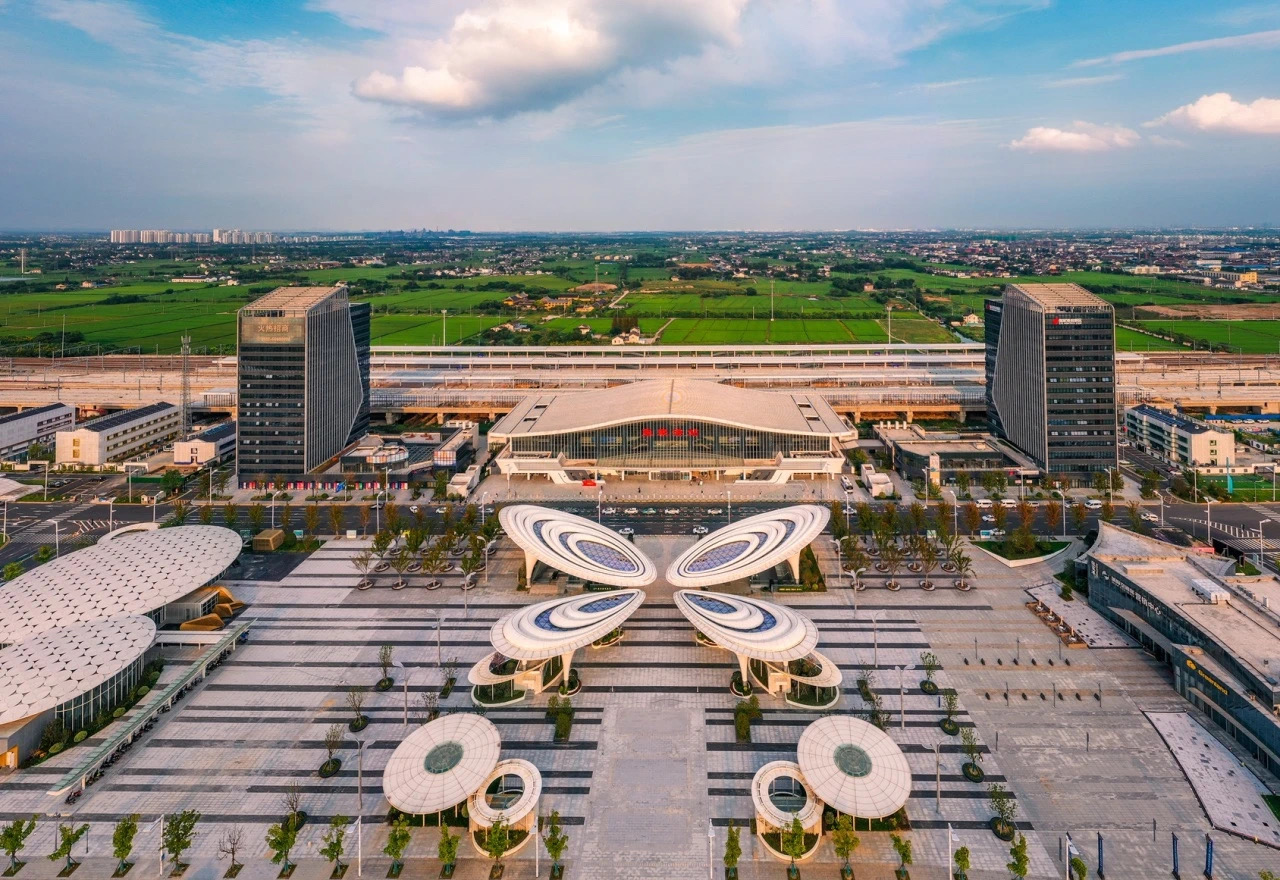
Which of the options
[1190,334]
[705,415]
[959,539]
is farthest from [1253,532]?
[1190,334]

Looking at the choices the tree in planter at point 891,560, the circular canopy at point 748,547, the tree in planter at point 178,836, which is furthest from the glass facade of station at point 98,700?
the tree in planter at point 891,560

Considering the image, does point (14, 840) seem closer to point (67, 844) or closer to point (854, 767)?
point (67, 844)

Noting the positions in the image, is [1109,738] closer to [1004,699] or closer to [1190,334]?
[1004,699]

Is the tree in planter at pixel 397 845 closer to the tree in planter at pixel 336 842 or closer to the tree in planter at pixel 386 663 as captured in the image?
the tree in planter at pixel 336 842

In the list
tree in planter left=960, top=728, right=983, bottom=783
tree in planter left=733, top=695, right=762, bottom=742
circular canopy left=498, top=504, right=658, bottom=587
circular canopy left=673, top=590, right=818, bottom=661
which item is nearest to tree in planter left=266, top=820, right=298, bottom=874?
tree in planter left=733, top=695, right=762, bottom=742

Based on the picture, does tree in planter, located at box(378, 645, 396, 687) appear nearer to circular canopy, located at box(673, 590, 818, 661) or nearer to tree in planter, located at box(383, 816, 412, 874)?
tree in planter, located at box(383, 816, 412, 874)
